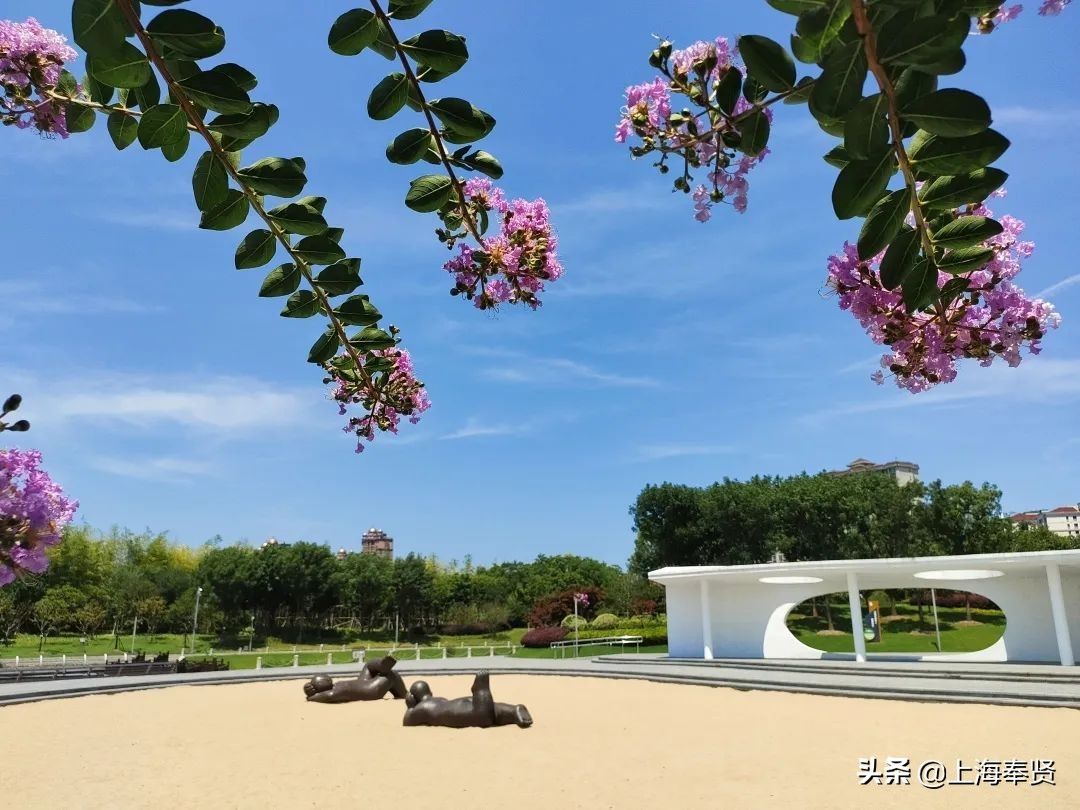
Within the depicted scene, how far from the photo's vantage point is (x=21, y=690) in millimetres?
17078

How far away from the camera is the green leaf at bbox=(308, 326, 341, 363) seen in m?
1.98

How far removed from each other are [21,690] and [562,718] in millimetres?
14027

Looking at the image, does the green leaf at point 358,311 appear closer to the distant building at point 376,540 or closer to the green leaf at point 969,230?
the green leaf at point 969,230

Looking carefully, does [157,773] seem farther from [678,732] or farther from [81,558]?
[81,558]

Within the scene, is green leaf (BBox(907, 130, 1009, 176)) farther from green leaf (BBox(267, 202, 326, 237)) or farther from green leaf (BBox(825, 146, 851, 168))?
green leaf (BBox(267, 202, 326, 237))

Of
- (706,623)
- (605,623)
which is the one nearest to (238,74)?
(706,623)

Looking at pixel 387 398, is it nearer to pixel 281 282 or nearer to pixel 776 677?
pixel 281 282

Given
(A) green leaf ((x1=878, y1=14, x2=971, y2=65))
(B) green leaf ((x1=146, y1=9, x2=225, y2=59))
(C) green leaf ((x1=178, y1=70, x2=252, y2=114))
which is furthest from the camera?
(C) green leaf ((x1=178, y1=70, x2=252, y2=114))

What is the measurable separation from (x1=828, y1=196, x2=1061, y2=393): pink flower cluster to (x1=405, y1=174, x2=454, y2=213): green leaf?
0.97 m

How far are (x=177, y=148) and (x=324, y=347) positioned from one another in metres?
0.76

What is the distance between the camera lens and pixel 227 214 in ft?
4.77

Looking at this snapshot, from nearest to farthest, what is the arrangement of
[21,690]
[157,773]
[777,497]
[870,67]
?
[870,67] → [157,773] → [21,690] → [777,497]

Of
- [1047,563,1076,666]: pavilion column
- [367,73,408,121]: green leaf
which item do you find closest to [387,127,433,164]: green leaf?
[367,73,408,121]: green leaf

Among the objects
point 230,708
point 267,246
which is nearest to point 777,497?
point 230,708
